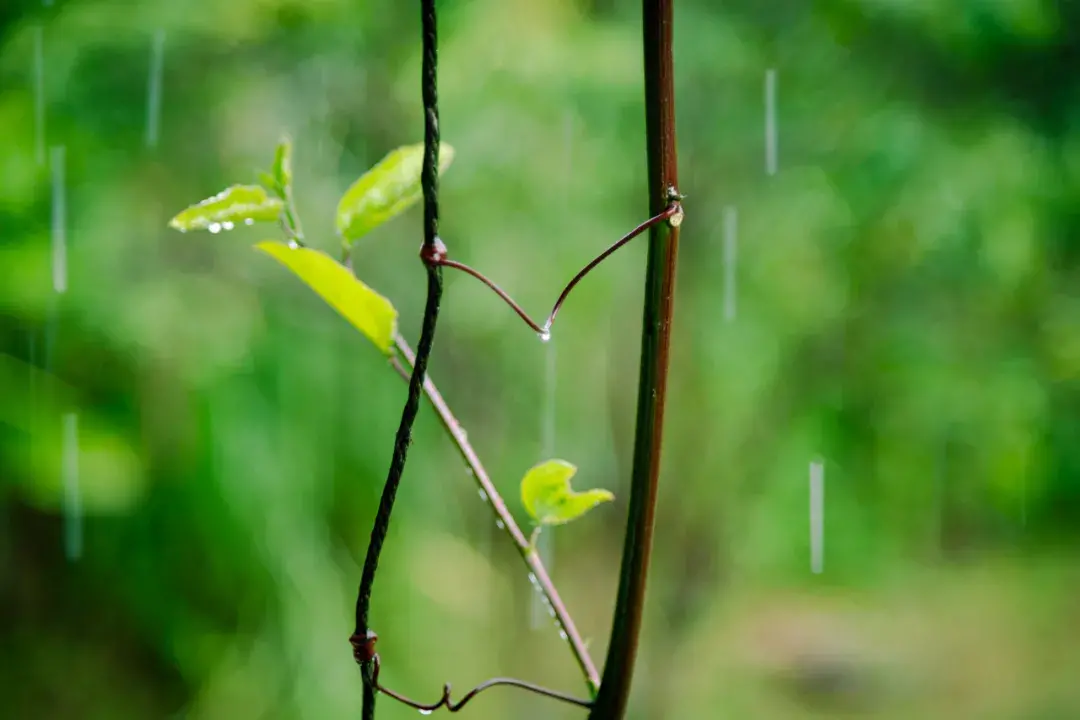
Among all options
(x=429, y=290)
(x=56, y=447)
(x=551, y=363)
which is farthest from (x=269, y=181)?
(x=551, y=363)

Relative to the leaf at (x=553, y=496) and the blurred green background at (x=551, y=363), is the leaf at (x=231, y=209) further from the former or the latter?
the blurred green background at (x=551, y=363)

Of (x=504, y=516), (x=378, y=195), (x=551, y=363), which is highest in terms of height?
(x=378, y=195)

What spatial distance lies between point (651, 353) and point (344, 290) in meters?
0.10

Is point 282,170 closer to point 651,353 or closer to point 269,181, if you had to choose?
point 269,181

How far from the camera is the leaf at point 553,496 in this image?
10.2 inches

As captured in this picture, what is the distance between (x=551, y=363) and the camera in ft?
3.93

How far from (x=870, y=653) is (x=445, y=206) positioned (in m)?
1.02

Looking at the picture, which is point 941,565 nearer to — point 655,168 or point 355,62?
point 355,62

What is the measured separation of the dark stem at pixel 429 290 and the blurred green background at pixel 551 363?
70 centimetres

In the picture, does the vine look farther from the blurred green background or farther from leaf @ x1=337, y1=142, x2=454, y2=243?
the blurred green background

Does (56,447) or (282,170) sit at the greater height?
(282,170)

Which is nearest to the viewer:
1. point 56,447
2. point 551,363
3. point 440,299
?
point 440,299

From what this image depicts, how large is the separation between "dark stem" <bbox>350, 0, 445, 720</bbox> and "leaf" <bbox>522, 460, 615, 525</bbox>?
7 cm

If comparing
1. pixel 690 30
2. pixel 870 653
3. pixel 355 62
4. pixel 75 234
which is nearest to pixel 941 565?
pixel 870 653
